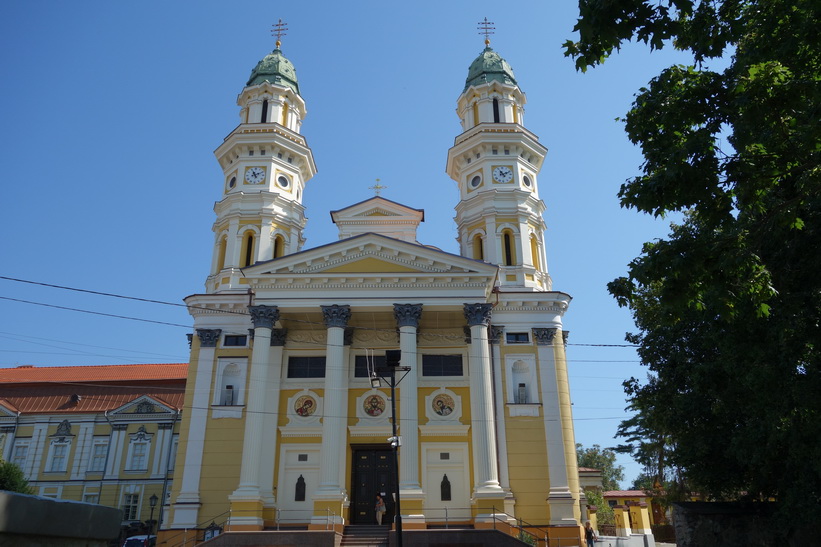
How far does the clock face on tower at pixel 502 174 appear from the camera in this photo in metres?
32.4

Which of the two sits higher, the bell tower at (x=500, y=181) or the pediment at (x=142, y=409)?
the bell tower at (x=500, y=181)

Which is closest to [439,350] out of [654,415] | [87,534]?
[654,415]

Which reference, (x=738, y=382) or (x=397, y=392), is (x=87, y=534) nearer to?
(x=738, y=382)

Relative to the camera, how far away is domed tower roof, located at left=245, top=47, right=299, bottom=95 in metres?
34.9

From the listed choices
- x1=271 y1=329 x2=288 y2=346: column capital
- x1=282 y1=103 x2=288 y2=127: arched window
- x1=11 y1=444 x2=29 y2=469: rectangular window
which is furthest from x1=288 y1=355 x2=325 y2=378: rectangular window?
x1=11 y1=444 x2=29 y2=469: rectangular window

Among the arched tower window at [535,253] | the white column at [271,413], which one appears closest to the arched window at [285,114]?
the white column at [271,413]

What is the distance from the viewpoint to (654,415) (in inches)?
840

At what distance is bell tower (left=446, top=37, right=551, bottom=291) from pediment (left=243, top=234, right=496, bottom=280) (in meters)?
4.12

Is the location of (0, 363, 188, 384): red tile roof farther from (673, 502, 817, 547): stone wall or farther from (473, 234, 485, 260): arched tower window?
(673, 502, 817, 547): stone wall

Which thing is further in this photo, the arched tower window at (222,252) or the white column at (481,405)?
the arched tower window at (222,252)

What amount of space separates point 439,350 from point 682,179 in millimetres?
19448

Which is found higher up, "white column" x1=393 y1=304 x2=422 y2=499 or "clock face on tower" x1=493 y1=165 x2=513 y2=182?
"clock face on tower" x1=493 y1=165 x2=513 y2=182

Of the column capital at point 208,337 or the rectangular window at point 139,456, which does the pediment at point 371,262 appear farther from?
the rectangular window at point 139,456

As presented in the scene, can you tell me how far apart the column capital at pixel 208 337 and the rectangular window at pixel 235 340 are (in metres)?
0.39
